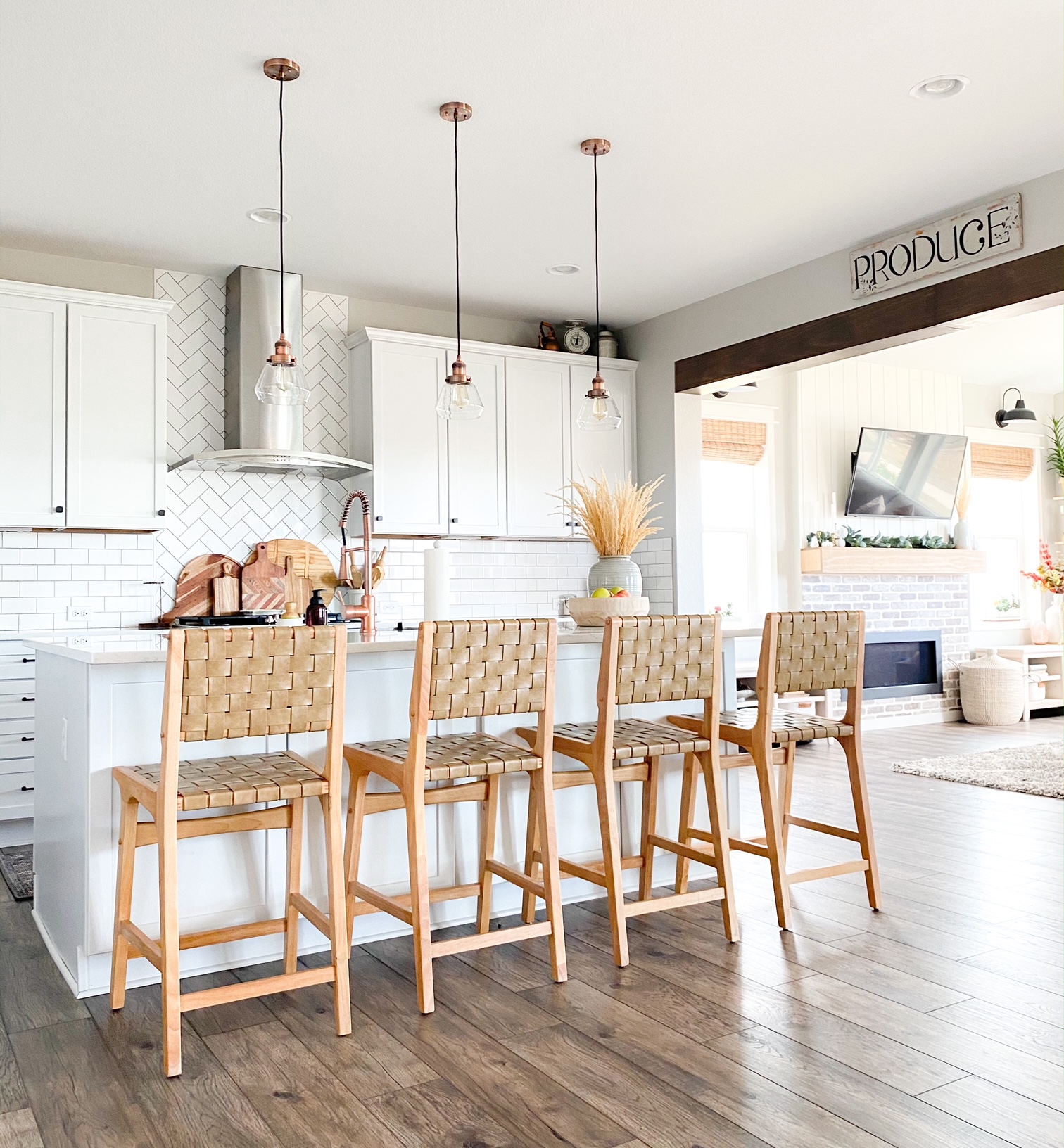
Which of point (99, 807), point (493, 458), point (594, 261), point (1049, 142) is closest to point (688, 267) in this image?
point (594, 261)

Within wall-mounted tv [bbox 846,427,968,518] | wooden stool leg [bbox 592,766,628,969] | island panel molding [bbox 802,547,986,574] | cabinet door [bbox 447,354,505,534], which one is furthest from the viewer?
wall-mounted tv [bbox 846,427,968,518]

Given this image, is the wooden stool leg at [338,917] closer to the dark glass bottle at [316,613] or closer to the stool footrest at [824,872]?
the dark glass bottle at [316,613]

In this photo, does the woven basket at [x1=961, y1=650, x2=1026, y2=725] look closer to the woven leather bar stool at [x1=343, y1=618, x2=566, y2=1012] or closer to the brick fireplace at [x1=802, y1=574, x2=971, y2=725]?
the brick fireplace at [x1=802, y1=574, x2=971, y2=725]

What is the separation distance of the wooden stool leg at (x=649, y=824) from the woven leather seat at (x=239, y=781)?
4.08 feet

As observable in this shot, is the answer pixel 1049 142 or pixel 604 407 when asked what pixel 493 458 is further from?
pixel 1049 142

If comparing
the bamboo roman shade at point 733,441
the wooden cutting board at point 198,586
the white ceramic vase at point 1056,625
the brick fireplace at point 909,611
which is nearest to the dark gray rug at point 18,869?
the wooden cutting board at point 198,586

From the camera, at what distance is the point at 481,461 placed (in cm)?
588

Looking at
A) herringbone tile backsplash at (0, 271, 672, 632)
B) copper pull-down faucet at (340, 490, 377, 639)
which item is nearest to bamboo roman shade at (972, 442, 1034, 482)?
herringbone tile backsplash at (0, 271, 672, 632)

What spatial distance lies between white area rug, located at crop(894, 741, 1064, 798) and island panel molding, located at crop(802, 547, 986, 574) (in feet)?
5.52

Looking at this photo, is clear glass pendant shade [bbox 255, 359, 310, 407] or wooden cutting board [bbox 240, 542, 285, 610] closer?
clear glass pendant shade [bbox 255, 359, 310, 407]

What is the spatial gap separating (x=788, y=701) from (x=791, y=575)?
3.06ft

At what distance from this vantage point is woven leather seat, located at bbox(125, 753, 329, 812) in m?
2.41

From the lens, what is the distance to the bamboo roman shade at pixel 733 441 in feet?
24.4

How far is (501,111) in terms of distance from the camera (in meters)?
3.67
